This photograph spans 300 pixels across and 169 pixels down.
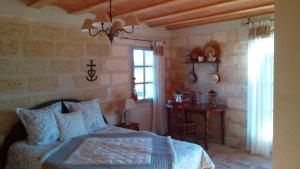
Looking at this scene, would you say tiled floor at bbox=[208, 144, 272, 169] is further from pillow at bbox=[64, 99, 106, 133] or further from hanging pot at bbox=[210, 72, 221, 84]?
pillow at bbox=[64, 99, 106, 133]

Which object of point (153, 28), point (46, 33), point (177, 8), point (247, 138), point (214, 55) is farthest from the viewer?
point (153, 28)

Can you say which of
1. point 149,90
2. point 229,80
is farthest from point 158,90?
point 229,80

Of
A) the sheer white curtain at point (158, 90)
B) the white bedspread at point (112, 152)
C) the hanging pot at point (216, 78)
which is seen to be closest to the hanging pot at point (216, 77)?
the hanging pot at point (216, 78)

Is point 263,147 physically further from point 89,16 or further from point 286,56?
point 286,56

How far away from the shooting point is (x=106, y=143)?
8.86 ft

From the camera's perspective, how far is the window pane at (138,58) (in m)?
4.47

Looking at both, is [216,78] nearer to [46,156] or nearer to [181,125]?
[181,125]

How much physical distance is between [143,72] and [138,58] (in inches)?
12.0

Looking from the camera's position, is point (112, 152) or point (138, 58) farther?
point (138, 58)

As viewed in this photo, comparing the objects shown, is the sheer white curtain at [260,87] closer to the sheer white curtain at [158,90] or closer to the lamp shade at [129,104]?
the sheer white curtain at [158,90]

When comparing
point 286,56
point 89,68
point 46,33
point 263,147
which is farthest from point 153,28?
point 286,56

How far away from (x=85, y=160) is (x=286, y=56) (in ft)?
6.96

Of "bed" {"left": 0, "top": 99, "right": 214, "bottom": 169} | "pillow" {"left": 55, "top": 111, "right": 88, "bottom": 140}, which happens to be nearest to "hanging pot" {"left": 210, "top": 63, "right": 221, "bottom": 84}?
"bed" {"left": 0, "top": 99, "right": 214, "bottom": 169}

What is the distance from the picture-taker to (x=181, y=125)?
13.3 ft
